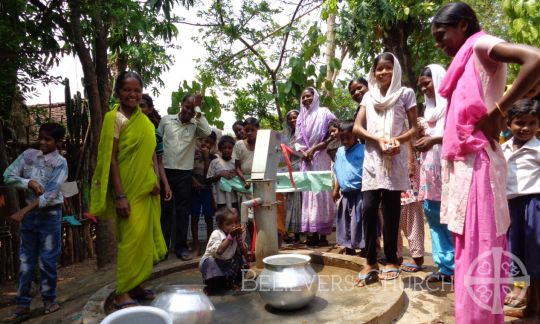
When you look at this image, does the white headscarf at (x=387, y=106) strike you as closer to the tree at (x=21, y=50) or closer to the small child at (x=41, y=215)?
the small child at (x=41, y=215)

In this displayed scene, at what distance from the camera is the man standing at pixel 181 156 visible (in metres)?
4.74

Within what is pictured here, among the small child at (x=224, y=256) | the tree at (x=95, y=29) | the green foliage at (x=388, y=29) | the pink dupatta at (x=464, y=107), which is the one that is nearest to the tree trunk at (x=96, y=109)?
the tree at (x=95, y=29)

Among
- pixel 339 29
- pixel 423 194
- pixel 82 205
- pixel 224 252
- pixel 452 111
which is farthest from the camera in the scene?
pixel 339 29

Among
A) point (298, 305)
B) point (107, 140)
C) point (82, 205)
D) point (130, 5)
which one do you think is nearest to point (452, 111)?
point (298, 305)

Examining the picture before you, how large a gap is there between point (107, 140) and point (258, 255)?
5.13 feet

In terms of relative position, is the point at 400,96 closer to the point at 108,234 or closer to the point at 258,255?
the point at 258,255

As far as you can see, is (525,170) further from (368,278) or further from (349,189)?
(349,189)

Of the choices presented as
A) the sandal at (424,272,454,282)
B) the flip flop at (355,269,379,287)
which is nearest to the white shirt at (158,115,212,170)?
the flip flop at (355,269,379,287)

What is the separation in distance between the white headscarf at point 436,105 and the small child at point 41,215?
322 centimetres

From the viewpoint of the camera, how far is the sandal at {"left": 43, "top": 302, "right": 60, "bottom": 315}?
3.54 m

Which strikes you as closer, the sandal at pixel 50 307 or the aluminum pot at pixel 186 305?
the aluminum pot at pixel 186 305

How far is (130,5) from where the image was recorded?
17.2ft

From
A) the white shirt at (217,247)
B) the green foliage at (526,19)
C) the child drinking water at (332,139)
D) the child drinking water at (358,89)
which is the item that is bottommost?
the white shirt at (217,247)

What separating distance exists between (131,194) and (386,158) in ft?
6.47
